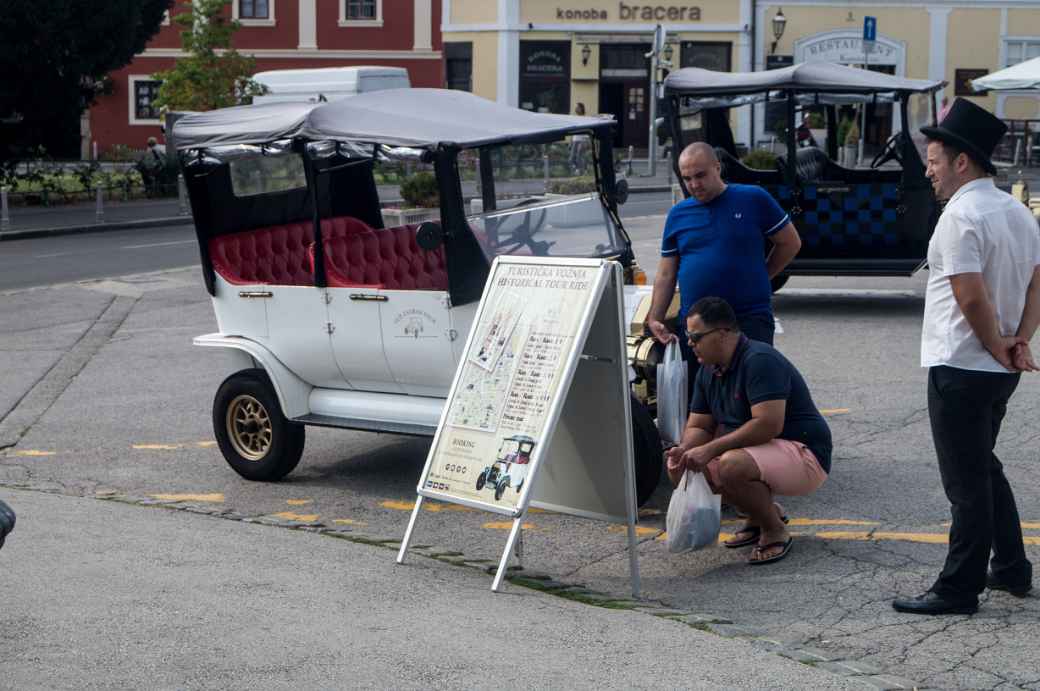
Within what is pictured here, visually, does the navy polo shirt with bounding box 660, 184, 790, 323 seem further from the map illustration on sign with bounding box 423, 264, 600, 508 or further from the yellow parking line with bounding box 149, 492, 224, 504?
the yellow parking line with bounding box 149, 492, 224, 504

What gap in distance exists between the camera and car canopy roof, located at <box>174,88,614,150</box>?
827 centimetres

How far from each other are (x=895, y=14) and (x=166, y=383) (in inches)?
1459

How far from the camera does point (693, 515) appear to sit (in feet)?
21.5

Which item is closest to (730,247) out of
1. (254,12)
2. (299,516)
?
(299,516)

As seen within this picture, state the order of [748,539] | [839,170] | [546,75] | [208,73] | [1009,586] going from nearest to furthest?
[1009,586], [748,539], [839,170], [208,73], [546,75]

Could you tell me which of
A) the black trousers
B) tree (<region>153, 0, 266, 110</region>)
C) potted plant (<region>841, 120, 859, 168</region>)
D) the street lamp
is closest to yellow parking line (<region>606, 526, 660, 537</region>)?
the black trousers

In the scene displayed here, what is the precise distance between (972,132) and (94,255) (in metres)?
18.6

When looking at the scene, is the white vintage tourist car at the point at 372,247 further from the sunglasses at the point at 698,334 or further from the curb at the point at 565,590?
the sunglasses at the point at 698,334

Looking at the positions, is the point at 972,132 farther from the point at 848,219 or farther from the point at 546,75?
the point at 546,75

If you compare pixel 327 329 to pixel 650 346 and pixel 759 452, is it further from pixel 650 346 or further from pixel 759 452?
pixel 759 452

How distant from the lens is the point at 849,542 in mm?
7148

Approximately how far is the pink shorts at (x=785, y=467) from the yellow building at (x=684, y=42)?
125ft

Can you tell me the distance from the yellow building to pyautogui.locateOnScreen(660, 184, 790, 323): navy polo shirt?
Answer: 37.0 m

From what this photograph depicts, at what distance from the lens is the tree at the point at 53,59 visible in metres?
28.4
